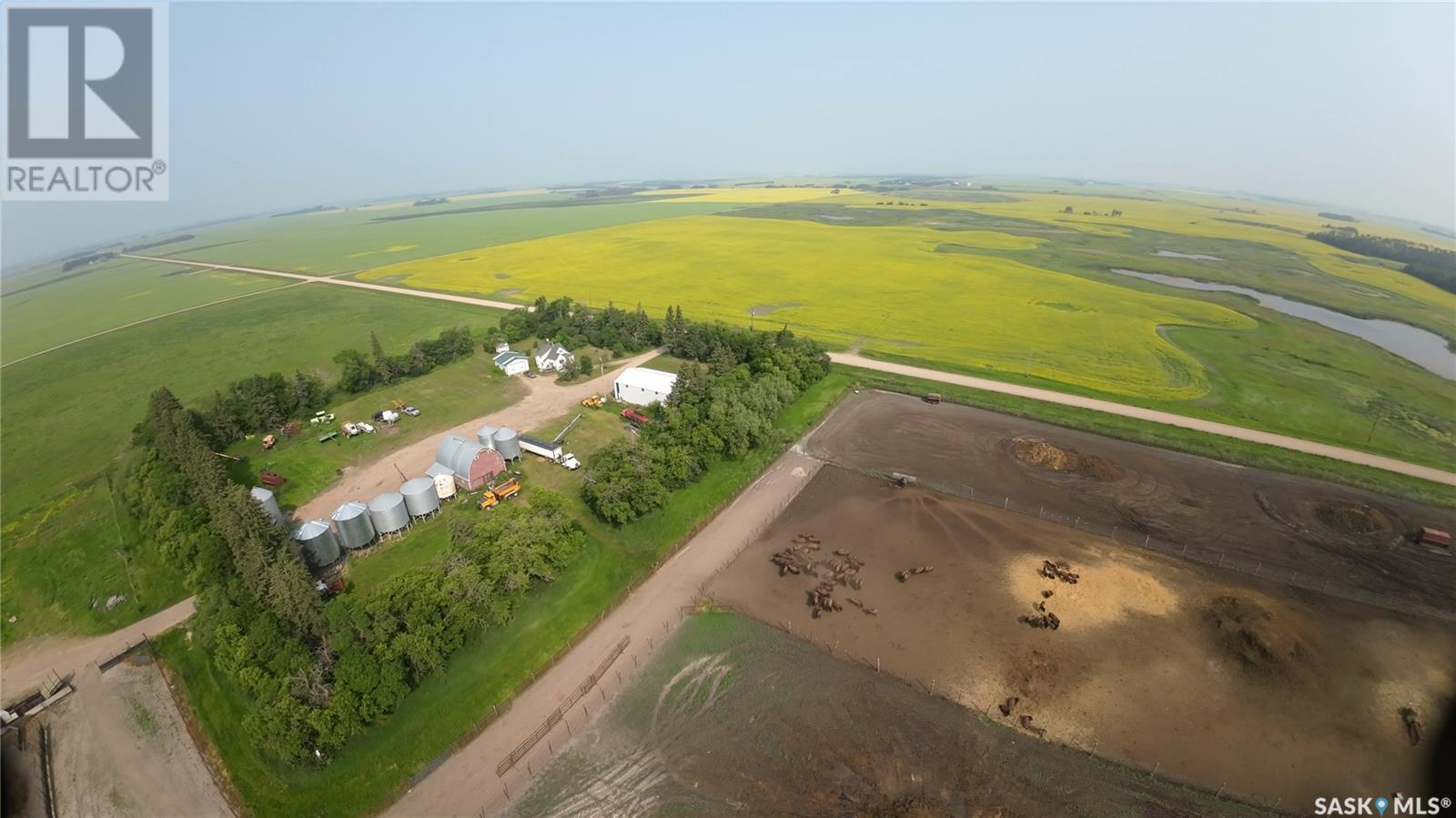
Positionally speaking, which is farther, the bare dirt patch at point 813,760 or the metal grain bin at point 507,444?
the metal grain bin at point 507,444

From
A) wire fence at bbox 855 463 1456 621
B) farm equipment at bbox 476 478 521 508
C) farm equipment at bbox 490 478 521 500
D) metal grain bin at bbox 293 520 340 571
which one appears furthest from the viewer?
farm equipment at bbox 490 478 521 500

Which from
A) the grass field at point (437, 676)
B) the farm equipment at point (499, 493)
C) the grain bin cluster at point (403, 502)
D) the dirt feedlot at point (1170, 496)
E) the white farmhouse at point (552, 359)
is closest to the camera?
the grass field at point (437, 676)

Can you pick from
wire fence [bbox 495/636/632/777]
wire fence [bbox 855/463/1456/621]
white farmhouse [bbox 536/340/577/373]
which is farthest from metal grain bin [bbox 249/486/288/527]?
wire fence [bbox 855/463/1456/621]

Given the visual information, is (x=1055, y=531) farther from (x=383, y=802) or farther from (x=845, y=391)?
(x=383, y=802)

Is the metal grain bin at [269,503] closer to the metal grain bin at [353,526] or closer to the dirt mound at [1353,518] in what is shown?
the metal grain bin at [353,526]

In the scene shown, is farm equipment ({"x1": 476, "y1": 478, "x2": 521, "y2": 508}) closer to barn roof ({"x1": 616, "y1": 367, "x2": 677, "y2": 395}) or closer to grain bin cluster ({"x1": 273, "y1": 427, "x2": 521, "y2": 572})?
grain bin cluster ({"x1": 273, "y1": 427, "x2": 521, "y2": 572})

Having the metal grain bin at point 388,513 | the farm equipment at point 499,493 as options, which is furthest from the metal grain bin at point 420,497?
the farm equipment at point 499,493

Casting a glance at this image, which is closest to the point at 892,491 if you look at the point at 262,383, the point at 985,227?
the point at 262,383
